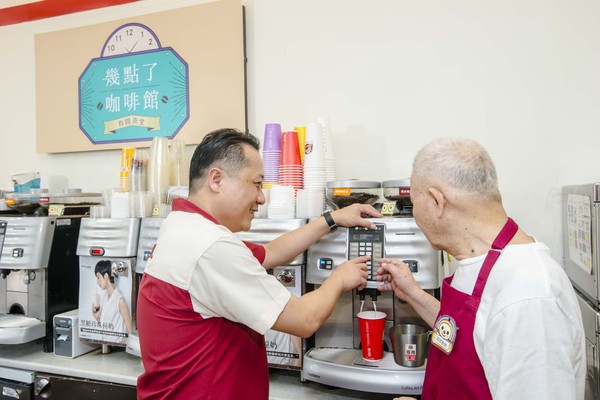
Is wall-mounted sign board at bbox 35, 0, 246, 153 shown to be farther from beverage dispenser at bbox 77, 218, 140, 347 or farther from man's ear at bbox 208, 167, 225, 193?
man's ear at bbox 208, 167, 225, 193

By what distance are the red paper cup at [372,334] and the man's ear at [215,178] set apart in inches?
26.2

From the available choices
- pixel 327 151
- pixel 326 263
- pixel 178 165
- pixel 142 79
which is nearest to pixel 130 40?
pixel 142 79

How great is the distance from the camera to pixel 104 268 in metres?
2.08

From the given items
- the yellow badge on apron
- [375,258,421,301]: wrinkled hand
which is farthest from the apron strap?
[375,258,421,301]: wrinkled hand

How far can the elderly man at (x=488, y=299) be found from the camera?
0.94 m

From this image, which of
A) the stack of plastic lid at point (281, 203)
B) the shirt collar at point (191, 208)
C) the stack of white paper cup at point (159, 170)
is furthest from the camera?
the stack of white paper cup at point (159, 170)

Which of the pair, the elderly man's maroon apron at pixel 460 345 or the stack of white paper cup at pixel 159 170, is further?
the stack of white paper cup at pixel 159 170

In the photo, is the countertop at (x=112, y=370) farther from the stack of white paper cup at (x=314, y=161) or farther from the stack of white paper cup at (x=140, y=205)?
the stack of white paper cup at (x=314, y=161)

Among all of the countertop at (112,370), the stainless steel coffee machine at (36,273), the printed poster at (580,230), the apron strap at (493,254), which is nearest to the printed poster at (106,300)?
the countertop at (112,370)

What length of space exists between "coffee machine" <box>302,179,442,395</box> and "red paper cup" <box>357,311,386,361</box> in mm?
28

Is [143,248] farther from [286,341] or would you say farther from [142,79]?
[142,79]

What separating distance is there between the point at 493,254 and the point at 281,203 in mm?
940

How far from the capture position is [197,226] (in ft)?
4.34

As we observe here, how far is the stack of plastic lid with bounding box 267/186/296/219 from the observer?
6.05 ft
